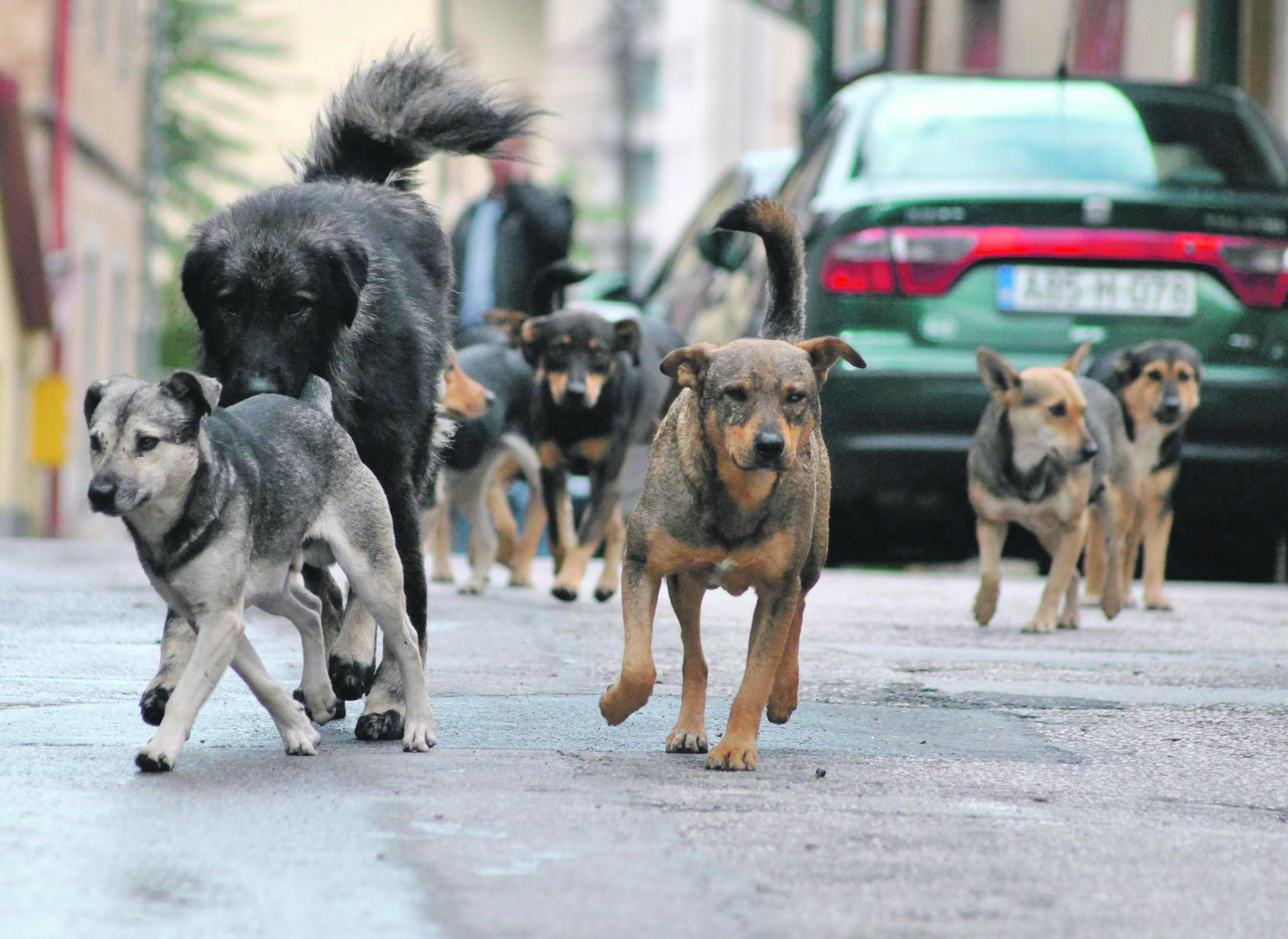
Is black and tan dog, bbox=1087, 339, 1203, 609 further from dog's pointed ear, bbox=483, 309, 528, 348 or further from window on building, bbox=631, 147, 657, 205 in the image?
window on building, bbox=631, 147, 657, 205

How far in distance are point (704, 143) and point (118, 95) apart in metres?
62.7

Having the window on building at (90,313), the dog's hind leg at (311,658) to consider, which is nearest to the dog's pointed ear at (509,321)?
the dog's hind leg at (311,658)

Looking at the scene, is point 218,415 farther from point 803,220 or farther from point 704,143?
point 704,143

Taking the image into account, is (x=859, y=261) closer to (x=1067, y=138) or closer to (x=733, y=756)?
(x=1067, y=138)

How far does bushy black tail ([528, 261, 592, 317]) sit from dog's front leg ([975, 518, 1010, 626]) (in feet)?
9.47

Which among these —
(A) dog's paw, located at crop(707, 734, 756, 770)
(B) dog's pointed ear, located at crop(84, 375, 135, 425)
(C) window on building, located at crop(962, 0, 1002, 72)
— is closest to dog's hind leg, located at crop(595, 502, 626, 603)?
(A) dog's paw, located at crop(707, 734, 756, 770)

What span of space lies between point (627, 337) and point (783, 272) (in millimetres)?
3670

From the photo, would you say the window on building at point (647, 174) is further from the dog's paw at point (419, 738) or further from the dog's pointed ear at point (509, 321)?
the dog's paw at point (419, 738)

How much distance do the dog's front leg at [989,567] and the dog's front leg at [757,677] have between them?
3151 mm

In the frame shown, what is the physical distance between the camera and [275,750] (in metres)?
5.06

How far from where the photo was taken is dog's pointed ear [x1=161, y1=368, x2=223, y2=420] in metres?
4.88

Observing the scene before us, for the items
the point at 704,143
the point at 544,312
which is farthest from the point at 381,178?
the point at 704,143

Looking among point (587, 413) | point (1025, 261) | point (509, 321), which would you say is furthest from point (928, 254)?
point (509, 321)

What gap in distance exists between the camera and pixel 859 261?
8.95 m
